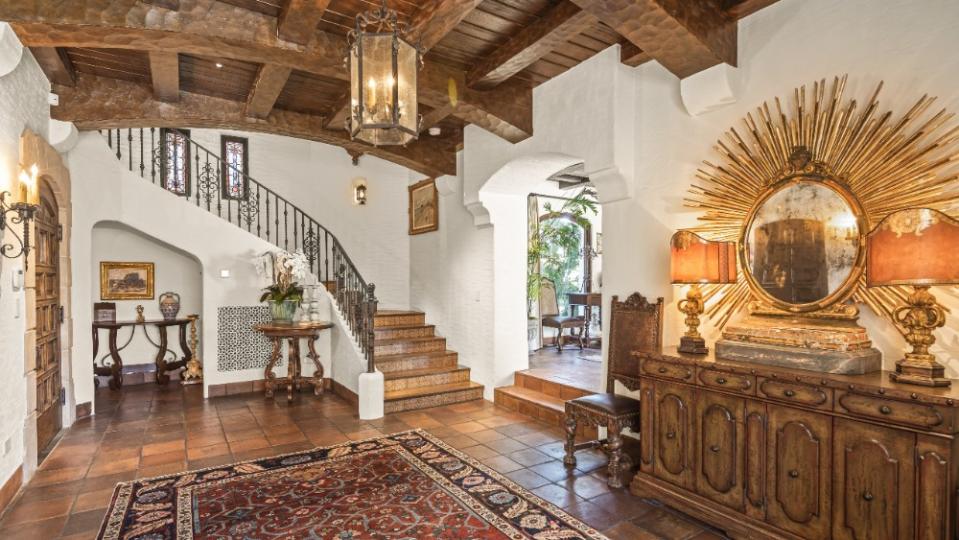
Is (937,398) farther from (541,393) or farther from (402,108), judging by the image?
(541,393)

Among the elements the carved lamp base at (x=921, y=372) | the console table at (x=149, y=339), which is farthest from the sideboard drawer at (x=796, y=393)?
the console table at (x=149, y=339)

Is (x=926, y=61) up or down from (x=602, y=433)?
up

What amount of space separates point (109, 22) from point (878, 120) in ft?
15.5

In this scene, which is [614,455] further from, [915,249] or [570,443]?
[915,249]

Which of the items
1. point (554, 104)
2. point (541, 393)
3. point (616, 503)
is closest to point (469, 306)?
point (541, 393)

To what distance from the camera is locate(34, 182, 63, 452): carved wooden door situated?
165 inches

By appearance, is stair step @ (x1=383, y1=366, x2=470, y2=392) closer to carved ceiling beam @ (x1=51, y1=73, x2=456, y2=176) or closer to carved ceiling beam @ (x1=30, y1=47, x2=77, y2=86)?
carved ceiling beam @ (x1=51, y1=73, x2=456, y2=176)

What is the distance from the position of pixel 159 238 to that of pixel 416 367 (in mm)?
3480

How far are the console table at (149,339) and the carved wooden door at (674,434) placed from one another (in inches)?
252

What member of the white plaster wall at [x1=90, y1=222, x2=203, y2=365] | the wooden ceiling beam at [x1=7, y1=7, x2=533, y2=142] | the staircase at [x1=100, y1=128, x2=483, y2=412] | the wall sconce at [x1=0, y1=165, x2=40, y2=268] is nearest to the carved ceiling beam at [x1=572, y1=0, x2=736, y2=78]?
the wooden ceiling beam at [x1=7, y1=7, x2=533, y2=142]

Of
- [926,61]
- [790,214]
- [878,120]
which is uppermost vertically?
[926,61]

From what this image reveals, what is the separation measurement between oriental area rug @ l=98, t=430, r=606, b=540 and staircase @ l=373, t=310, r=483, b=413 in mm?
1617

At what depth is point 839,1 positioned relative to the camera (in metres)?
3.00

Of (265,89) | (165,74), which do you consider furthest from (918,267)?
(165,74)
